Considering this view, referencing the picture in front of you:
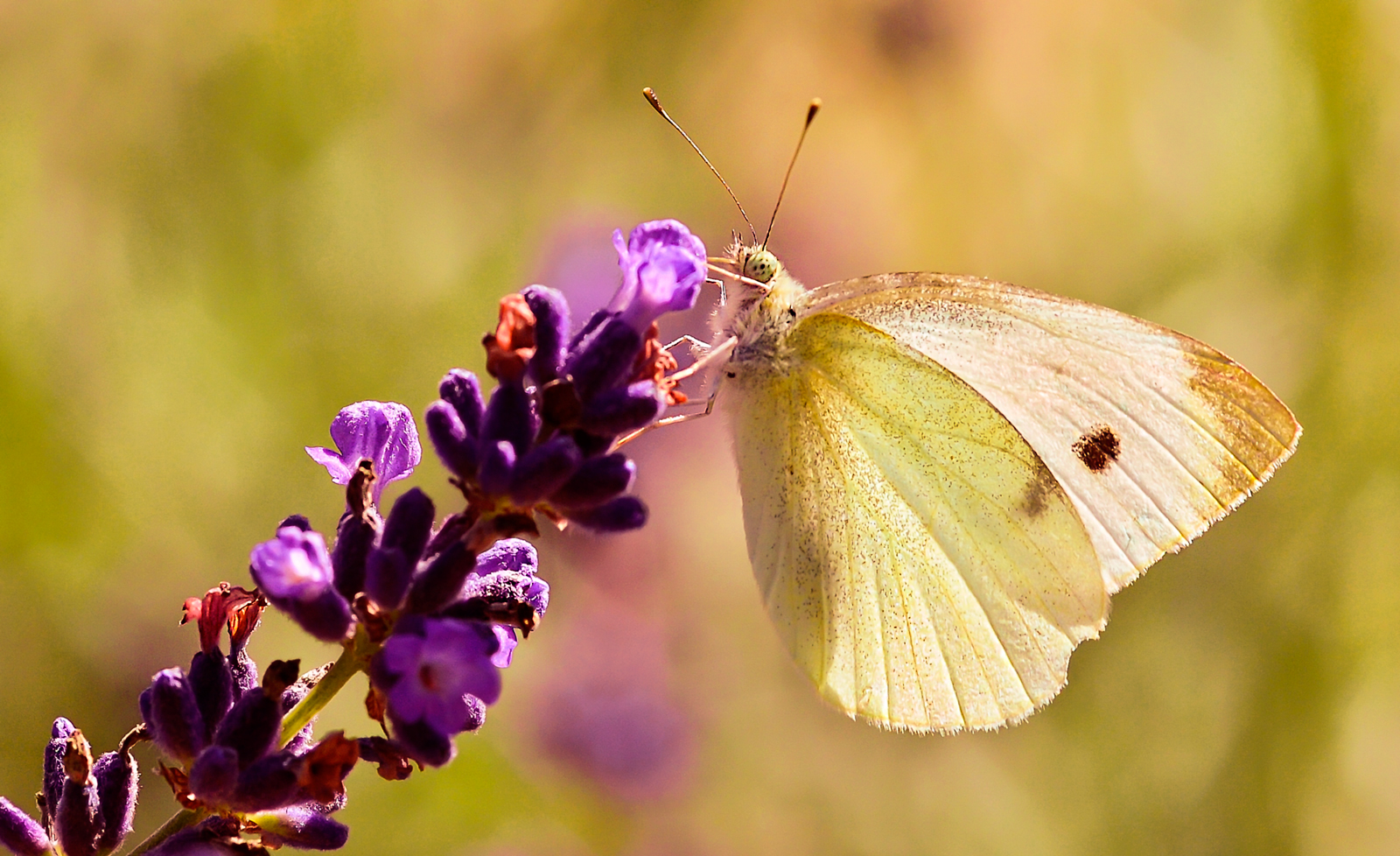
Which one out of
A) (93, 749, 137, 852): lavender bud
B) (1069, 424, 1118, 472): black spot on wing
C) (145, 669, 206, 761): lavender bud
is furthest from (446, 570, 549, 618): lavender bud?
(1069, 424, 1118, 472): black spot on wing

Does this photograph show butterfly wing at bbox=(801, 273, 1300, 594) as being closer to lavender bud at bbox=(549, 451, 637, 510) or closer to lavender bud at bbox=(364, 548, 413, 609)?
lavender bud at bbox=(549, 451, 637, 510)

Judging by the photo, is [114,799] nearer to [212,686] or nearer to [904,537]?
[212,686]

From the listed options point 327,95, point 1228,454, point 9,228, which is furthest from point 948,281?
point 9,228

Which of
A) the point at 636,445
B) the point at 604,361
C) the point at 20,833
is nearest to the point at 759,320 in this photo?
the point at 604,361

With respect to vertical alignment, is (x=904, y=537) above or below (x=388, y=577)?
above

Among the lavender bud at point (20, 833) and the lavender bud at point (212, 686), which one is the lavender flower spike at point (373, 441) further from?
the lavender bud at point (20, 833)
